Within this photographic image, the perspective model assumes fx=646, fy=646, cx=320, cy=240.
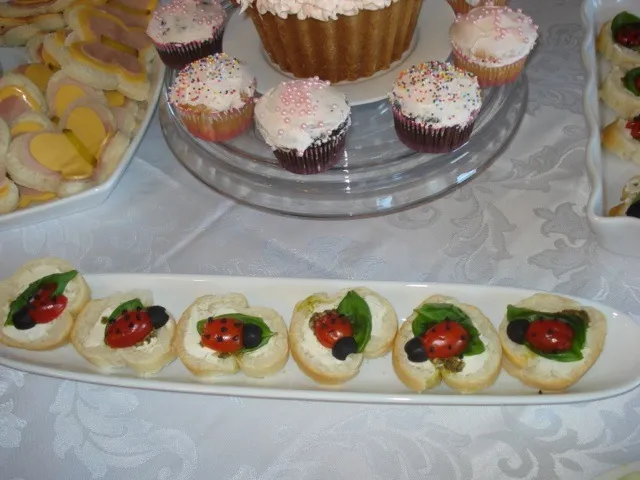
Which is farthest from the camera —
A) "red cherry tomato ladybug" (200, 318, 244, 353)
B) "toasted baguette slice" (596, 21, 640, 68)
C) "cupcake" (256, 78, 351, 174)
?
"toasted baguette slice" (596, 21, 640, 68)

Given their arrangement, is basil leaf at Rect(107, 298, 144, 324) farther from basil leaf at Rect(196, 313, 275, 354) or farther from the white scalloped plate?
the white scalloped plate

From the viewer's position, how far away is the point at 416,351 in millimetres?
1397

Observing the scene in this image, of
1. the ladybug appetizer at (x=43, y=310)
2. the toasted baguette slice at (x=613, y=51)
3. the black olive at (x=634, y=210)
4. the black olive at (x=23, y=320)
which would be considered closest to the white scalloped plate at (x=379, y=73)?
the toasted baguette slice at (x=613, y=51)

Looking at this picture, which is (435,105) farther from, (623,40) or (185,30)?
(185,30)

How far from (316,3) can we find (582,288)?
1.04 m

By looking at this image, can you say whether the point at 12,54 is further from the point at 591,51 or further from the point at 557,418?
the point at 557,418

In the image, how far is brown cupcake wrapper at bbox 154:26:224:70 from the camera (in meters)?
2.16

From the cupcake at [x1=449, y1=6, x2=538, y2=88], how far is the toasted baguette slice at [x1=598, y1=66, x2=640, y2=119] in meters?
0.26

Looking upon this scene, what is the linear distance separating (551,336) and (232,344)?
694mm

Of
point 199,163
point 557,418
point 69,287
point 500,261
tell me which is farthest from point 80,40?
point 557,418

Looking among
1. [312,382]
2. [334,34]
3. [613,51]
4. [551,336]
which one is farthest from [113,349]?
[613,51]

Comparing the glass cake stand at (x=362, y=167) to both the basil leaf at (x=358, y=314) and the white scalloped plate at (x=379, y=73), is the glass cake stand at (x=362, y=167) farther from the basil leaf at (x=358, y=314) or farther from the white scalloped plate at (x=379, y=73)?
the basil leaf at (x=358, y=314)

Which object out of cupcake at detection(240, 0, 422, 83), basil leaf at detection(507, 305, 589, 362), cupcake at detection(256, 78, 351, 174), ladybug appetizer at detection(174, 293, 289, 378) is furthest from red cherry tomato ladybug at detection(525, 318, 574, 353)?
cupcake at detection(240, 0, 422, 83)

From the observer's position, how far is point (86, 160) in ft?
6.41
